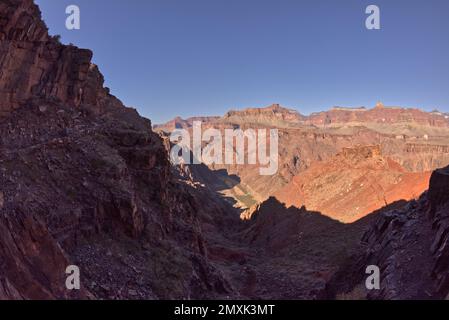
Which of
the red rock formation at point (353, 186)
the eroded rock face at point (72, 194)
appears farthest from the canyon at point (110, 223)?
the red rock formation at point (353, 186)

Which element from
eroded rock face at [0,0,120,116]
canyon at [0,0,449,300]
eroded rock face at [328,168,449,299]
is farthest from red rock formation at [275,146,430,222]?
eroded rock face at [0,0,120,116]

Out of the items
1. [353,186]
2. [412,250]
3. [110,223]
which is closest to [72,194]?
[110,223]

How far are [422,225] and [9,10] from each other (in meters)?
29.2

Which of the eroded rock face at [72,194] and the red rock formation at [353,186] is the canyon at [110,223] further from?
the red rock formation at [353,186]

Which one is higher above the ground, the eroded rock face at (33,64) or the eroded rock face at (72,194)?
the eroded rock face at (33,64)

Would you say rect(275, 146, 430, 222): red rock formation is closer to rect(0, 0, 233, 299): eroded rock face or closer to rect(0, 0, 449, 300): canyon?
rect(0, 0, 449, 300): canyon

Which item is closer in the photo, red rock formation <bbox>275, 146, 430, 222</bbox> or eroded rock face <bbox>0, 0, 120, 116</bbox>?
eroded rock face <bbox>0, 0, 120, 116</bbox>

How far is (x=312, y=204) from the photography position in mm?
56812

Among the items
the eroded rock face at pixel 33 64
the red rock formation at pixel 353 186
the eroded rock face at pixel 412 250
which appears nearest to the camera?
the eroded rock face at pixel 412 250

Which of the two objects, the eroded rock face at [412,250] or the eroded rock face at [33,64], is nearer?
the eroded rock face at [412,250]

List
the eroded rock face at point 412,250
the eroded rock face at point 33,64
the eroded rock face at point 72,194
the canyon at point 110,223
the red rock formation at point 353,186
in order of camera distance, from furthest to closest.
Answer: the red rock formation at point 353,186, the eroded rock face at point 33,64, the eroded rock face at point 412,250, the canyon at point 110,223, the eroded rock face at point 72,194

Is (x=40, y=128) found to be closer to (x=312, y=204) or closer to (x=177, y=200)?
(x=177, y=200)

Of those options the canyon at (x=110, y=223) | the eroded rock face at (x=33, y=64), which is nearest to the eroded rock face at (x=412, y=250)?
the canyon at (x=110, y=223)

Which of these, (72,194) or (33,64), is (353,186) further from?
(33,64)
